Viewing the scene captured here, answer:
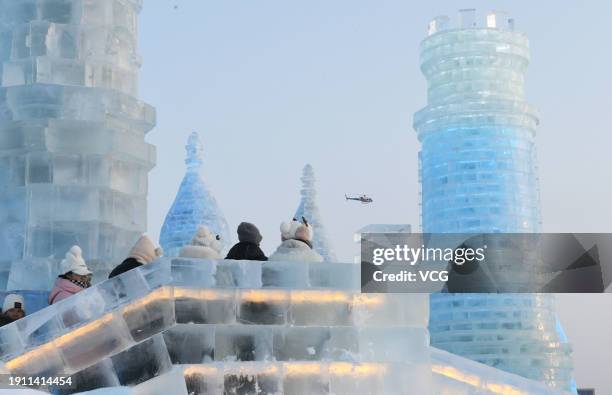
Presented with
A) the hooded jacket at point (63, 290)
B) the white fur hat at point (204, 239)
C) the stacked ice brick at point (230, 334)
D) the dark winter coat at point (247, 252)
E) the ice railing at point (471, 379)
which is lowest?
the ice railing at point (471, 379)

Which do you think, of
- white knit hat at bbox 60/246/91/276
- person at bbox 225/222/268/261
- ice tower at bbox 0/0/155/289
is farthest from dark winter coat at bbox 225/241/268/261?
ice tower at bbox 0/0/155/289

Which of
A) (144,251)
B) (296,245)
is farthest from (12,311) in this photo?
(296,245)

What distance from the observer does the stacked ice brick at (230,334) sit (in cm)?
1238

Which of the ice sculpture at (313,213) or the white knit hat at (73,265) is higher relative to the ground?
the ice sculpture at (313,213)

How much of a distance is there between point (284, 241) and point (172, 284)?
248 centimetres

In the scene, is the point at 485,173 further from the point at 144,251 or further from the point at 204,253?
the point at 204,253

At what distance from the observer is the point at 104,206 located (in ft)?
66.5

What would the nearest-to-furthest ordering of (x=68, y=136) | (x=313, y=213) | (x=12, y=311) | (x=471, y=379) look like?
(x=471, y=379)
(x=12, y=311)
(x=68, y=136)
(x=313, y=213)

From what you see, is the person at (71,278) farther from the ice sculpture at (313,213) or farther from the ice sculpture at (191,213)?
the ice sculpture at (191,213)

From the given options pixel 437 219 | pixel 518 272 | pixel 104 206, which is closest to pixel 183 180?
pixel 437 219

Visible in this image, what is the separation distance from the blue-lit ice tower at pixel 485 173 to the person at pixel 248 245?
87520 millimetres

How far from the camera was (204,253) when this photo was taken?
13.8 meters

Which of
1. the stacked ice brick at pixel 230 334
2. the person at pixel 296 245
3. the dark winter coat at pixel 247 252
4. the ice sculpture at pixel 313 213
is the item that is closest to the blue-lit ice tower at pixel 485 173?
the ice sculpture at pixel 313 213

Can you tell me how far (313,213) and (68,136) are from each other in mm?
64909
